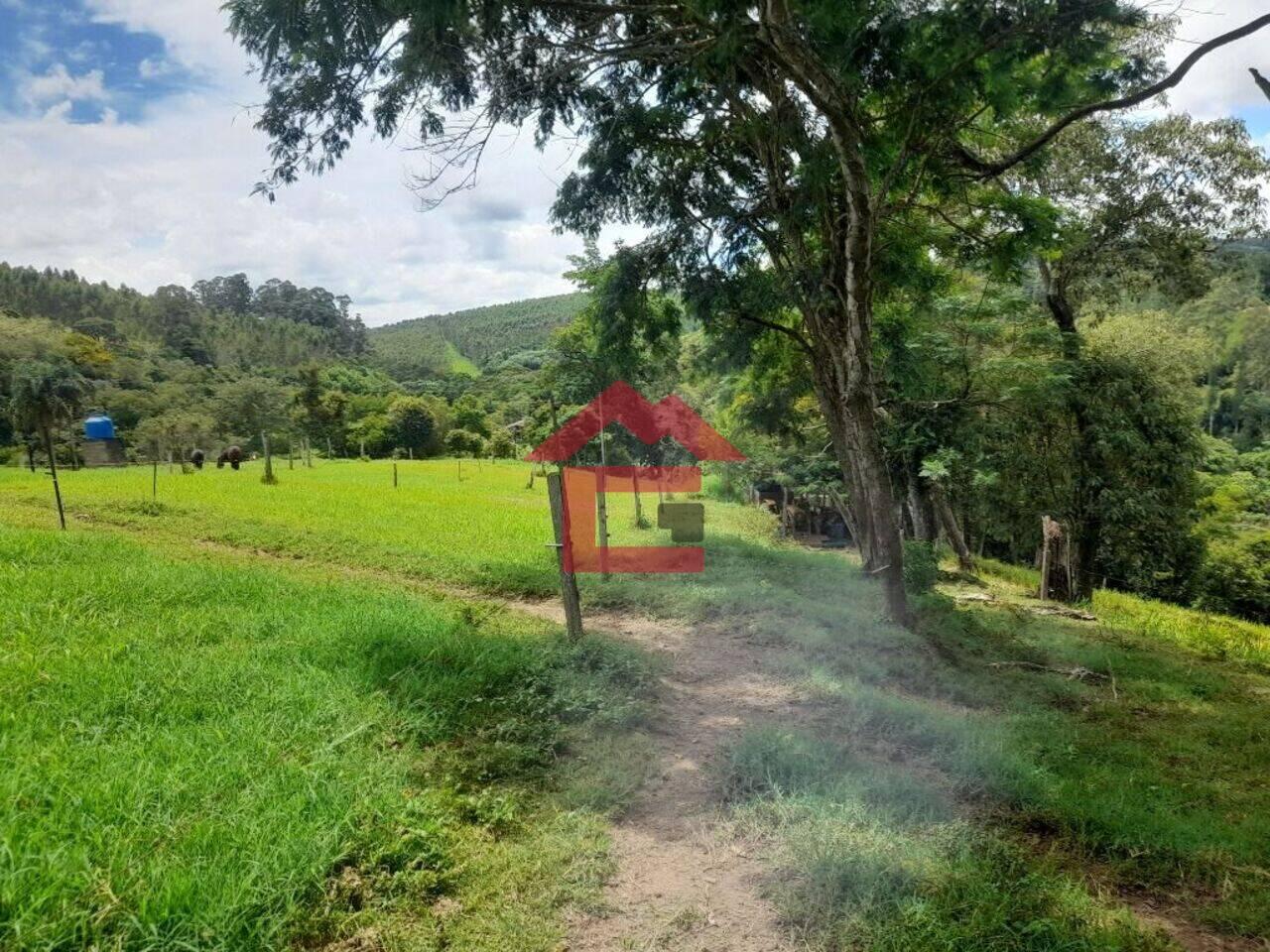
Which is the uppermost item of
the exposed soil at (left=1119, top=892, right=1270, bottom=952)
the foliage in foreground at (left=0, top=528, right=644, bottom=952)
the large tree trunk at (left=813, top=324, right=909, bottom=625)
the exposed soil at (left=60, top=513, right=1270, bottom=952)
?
the large tree trunk at (left=813, top=324, right=909, bottom=625)

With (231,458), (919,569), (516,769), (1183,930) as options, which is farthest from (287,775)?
(231,458)

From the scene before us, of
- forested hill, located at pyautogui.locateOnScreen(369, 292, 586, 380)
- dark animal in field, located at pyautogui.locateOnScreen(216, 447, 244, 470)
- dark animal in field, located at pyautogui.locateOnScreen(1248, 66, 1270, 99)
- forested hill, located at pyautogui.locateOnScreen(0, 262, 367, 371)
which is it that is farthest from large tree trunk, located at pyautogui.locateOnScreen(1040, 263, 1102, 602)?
forested hill, located at pyautogui.locateOnScreen(0, 262, 367, 371)

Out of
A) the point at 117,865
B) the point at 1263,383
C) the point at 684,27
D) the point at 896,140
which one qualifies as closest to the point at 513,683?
the point at 117,865

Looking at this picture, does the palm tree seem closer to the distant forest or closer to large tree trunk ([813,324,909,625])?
the distant forest

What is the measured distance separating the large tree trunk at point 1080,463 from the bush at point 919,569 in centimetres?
457

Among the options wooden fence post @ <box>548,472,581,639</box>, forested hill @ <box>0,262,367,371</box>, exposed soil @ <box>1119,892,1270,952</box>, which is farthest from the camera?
forested hill @ <box>0,262,367,371</box>

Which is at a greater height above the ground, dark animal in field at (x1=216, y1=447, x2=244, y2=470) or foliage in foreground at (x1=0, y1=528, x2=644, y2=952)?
dark animal in field at (x1=216, y1=447, x2=244, y2=470)

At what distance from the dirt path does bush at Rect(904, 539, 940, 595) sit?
6133 mm

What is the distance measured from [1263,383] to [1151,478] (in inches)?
1701

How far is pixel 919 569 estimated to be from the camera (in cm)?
1163

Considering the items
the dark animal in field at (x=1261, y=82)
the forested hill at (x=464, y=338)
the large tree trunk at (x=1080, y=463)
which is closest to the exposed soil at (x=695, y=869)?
the dark animal in field at (x=1261, y=82)

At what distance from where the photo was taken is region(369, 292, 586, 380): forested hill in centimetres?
7906

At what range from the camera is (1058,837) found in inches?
153

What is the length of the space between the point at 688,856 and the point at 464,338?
100022 mm
